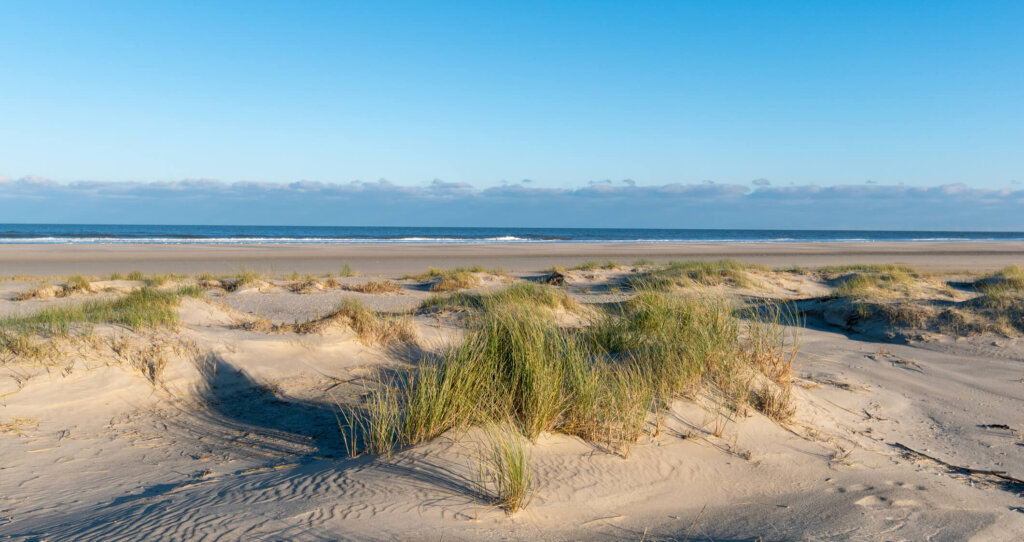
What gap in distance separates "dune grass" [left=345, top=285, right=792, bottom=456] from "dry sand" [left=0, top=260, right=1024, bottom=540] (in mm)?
177

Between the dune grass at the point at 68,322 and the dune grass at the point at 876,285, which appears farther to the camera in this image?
the dune grass at the point at 876,285

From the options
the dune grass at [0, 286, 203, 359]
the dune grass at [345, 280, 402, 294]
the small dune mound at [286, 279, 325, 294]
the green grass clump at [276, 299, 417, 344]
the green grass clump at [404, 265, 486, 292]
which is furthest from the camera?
the green grass clump at [404, 265, 486, 292]

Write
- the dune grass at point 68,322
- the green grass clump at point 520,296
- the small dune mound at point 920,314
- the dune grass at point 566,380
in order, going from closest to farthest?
1. the dune grass at point 566,380
2. the dune grass at point 68,322
3. the small dune mound at point 920,314
4. the green grass clump at point 520,296

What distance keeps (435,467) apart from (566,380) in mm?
1176

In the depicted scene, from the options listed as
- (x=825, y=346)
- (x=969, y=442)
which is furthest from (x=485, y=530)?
(x=825, y=346)

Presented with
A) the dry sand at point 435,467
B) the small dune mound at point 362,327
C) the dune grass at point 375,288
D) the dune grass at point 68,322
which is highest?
the dune grass at point 68,322

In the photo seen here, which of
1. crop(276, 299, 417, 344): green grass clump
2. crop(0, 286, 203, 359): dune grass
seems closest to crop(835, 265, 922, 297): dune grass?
crop(276, 299, 417, 344): green grass clump

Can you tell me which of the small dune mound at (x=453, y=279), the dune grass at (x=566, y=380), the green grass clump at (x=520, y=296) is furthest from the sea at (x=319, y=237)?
the dune grass at (x=566, y=380)

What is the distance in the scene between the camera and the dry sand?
3031 millimetres

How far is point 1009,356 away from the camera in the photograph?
24.2 feet

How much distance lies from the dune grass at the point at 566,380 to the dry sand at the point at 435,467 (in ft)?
0.58

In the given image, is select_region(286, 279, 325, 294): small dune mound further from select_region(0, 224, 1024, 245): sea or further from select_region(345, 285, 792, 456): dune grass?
select_region(0, 224, 1024, 245): sea

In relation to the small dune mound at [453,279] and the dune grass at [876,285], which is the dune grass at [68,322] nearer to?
the small dune mound at [453,279]

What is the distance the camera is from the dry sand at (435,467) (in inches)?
119
